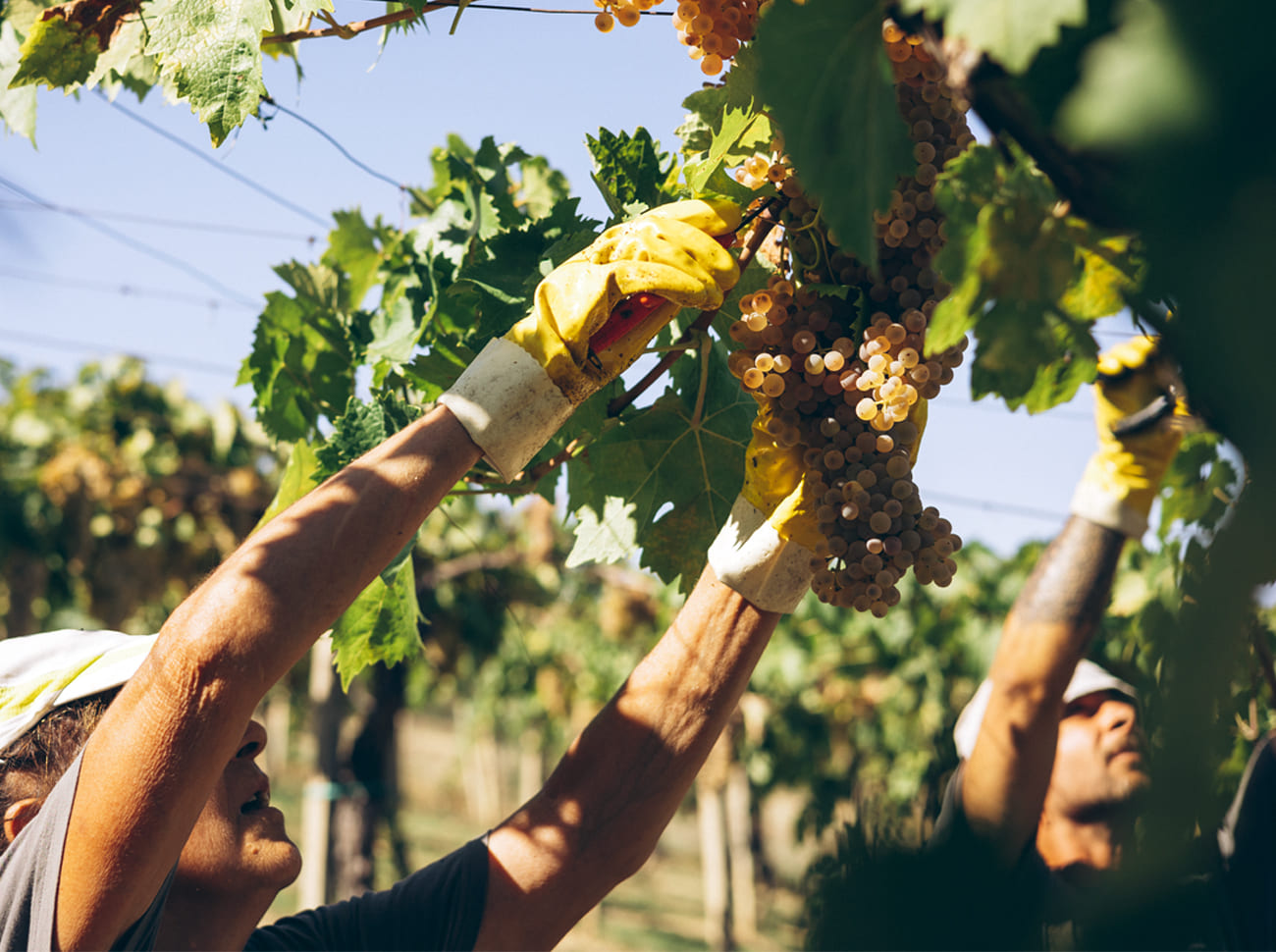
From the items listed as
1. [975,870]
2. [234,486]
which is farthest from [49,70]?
[234,486]

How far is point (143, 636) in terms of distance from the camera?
194 cm

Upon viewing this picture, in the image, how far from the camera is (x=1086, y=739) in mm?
2637

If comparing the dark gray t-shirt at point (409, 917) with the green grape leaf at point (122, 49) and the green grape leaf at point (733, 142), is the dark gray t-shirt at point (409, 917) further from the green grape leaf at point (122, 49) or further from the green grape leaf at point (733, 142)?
the green grape leaf at point (122, 49)

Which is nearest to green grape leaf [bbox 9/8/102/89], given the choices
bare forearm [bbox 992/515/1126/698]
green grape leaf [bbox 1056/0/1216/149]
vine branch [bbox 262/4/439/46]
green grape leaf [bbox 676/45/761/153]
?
vine branch [bbox 262/4/439/46]

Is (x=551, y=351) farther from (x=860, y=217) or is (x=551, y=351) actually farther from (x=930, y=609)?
(x=930, y=609)

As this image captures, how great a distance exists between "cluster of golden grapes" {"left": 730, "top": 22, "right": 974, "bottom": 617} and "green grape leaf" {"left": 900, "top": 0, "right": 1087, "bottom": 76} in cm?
55

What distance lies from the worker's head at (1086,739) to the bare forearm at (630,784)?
81 centimetres

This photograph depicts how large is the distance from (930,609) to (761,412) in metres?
9.46

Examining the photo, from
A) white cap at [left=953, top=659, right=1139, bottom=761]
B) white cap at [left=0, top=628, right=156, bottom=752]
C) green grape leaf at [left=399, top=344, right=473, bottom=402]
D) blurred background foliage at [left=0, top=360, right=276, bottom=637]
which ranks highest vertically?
blurred background foliage at [left=0, top=360, right=276, bottom=637]

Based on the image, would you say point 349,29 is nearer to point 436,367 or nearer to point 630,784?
point 436,367

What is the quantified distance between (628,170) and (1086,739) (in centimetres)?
191

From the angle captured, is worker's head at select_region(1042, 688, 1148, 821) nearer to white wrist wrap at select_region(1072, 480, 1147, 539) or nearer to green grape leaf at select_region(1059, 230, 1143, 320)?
white wrist wrap at select_region(1072, 480, 1147, 539)

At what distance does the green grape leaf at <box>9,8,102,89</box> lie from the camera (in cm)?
183

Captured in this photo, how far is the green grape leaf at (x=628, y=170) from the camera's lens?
1766 millimetres
